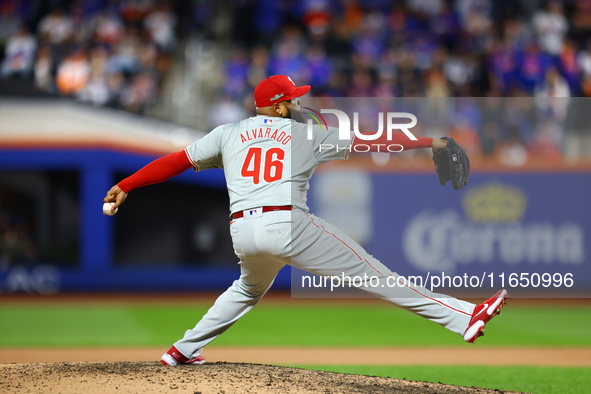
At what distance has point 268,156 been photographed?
4.38 metres

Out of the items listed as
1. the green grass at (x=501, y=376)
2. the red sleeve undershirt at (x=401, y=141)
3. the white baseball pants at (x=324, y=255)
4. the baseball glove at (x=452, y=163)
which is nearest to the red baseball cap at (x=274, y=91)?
the red sleeve undershirt at (x=401, y=141)

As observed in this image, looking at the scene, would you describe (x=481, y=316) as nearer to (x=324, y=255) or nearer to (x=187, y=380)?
(x=324, y=255)

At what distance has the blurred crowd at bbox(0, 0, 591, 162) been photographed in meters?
12.7

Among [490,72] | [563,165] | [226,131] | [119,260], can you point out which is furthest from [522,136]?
[226,131]

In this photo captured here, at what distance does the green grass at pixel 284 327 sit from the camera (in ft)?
27.1

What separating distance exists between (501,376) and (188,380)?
2849 millimetres

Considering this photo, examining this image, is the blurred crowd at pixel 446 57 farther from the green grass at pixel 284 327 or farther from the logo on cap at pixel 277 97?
the logo on cap at pixel 277 97

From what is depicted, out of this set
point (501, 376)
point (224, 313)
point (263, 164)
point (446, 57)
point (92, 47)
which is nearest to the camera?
point (263, 164)

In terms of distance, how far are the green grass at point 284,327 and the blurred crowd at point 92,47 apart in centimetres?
391

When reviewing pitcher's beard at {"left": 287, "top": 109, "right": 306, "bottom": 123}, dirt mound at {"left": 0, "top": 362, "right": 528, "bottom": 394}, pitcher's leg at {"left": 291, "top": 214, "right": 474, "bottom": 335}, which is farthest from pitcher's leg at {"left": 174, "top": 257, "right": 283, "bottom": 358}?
pitcher's beard at {"left": 287, "top": 109, "right": 306, "bottom": 123}

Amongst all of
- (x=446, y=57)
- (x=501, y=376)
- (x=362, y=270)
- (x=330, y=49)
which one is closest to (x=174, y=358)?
(x=362, y=270)

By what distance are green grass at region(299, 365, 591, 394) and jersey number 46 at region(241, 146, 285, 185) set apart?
2158 mm

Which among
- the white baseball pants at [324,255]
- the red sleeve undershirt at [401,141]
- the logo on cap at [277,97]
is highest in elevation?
the logo on cap at [277,97]

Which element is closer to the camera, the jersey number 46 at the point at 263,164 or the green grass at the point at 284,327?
the jersey number 46 at the point at 263,164
